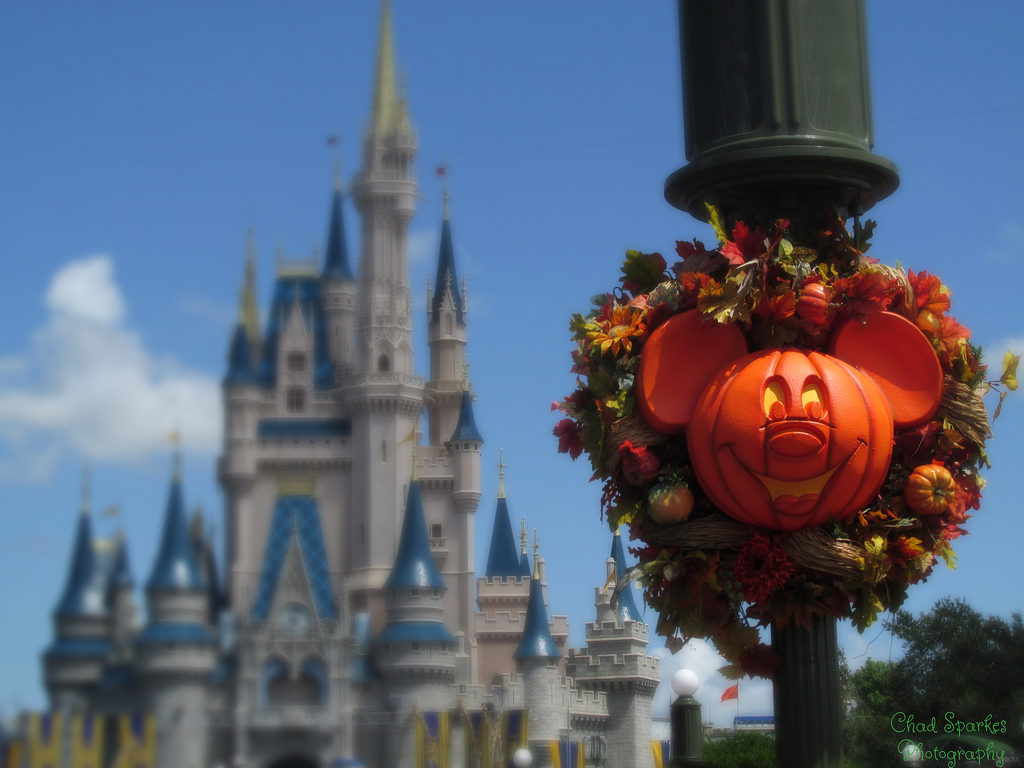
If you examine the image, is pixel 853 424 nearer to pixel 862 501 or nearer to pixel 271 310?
pixel 862 501

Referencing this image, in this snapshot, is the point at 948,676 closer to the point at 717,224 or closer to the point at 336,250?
the point at 336,250

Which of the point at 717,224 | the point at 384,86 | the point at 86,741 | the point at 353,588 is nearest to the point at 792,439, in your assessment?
the point at 717,224

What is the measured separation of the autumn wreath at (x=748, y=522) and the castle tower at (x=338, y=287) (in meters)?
36.2

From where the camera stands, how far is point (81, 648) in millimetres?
26688

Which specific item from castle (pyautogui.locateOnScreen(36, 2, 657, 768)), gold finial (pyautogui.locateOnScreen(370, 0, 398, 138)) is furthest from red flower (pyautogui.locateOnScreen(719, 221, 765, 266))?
gold finial (pyautogui.locateOnScreen(370, 0, 398, 138))

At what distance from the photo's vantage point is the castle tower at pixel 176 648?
2861 cm

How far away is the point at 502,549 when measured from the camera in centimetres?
4291

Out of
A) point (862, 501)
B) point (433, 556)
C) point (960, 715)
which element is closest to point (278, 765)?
point (433, 556)

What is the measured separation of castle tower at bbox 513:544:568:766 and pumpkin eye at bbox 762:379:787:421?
3055 cm

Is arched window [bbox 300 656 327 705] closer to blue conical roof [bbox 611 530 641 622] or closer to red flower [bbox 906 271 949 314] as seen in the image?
blue conical roof [bbox 611 530 641 622]

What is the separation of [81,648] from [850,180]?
77.8 ft

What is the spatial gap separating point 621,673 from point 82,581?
54.8ft

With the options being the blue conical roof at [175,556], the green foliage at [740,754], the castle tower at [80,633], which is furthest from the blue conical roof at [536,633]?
the castle tower at [80,633]

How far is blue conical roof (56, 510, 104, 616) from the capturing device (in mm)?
26141
